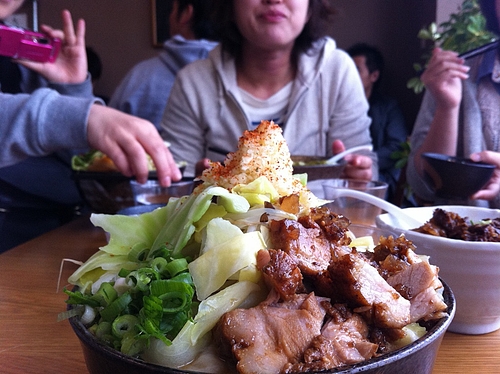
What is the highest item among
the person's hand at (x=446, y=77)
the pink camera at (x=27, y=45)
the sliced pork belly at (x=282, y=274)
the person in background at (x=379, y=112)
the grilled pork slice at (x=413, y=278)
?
the pink camera at (x=27, y=45)

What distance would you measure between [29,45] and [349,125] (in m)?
1.40

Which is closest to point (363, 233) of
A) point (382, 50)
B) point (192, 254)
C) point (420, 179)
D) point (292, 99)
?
point (192, 254)

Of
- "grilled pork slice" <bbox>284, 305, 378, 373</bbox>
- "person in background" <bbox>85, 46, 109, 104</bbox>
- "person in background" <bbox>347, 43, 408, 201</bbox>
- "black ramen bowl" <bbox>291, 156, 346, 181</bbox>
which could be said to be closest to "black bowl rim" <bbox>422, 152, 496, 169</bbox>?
"black ramen bowl" <bbox>291, 156, 346, 181</bbox>

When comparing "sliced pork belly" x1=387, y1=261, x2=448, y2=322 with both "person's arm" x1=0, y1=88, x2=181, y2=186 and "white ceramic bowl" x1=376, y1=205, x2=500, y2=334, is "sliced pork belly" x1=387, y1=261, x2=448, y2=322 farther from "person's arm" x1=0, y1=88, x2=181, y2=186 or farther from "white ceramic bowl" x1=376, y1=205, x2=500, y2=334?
"person's arm" x1=0, y1=88, x2=181, y2=186

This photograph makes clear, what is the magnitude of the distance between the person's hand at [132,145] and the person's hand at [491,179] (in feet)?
3.09

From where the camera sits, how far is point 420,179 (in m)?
1.78

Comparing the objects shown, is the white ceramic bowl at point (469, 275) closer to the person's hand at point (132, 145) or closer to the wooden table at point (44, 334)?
the wooden table at point (44, 334)

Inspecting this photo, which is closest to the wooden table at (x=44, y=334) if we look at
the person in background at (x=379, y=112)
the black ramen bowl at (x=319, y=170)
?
the black ramen bowl at (x=319, y=170)

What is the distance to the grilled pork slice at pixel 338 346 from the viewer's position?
36cm

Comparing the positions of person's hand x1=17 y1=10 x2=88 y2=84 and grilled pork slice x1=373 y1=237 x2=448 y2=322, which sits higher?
person's hand x1=17 y1=10 x2=88 y2=84

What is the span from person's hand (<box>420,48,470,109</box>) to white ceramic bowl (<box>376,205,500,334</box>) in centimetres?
118

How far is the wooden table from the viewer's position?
1.97 ft

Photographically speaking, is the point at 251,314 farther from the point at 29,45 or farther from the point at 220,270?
the point at 29,45

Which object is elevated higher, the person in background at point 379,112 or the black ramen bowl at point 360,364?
the black ramen bowl at point 360,364
